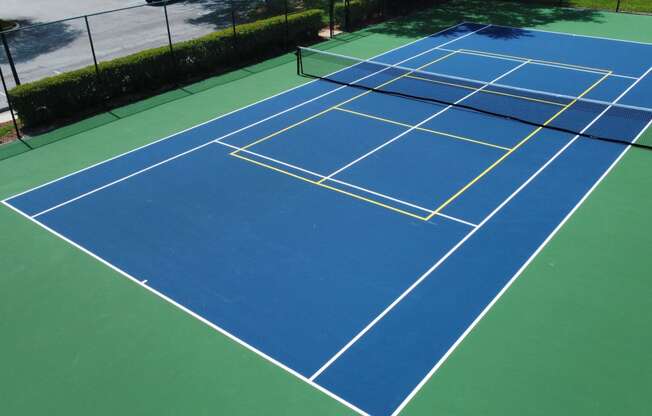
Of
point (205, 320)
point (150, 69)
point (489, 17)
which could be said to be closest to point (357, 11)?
point (489, 17)

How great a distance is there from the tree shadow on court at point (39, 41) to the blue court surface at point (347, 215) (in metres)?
12.2

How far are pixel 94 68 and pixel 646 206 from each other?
15438 mm

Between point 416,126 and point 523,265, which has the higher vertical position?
point 416,126

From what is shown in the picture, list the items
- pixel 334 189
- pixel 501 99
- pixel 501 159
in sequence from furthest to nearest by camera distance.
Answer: pixel 501 99, pixel 501 159, pixel 334 189

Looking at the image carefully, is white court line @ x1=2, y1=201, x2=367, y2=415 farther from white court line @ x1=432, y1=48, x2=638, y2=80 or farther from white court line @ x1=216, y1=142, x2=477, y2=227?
white court line @ x1=432, y1=48, x2=638, y2=80

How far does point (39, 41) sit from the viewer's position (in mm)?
26281

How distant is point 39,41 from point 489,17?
65.8 feet

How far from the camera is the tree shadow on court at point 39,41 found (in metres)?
24.5

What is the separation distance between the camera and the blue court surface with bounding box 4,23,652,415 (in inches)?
361

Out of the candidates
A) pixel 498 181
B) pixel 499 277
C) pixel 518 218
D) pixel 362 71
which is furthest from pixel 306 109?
pixel 499 277

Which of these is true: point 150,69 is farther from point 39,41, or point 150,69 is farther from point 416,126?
point 39,41

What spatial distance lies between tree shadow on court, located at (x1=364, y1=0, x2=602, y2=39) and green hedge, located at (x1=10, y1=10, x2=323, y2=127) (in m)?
4.04

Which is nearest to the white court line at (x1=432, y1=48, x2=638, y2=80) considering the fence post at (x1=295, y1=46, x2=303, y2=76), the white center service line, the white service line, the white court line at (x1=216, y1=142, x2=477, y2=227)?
the white center service line

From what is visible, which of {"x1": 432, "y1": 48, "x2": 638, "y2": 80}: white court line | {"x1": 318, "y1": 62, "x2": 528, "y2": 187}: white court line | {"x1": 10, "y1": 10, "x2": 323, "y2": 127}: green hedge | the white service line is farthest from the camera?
{"x1": 432, "y1": 48, "x2": 638, "y2": 80}: white court line
